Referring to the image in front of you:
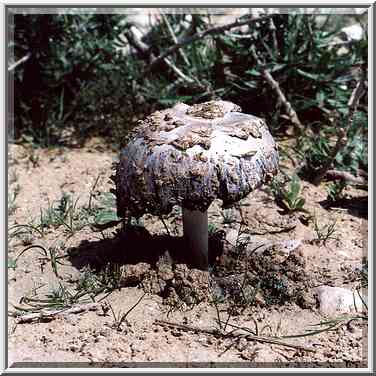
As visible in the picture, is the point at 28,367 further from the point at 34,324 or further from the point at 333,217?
the point at 333,217

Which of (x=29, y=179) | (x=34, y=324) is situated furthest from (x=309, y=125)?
(x=34, y=324)

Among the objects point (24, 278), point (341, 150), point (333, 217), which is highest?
point (341, 150)

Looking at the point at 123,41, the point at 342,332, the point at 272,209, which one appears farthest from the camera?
the point at 123,41

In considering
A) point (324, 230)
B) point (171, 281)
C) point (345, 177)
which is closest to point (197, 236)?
point (171, 281)

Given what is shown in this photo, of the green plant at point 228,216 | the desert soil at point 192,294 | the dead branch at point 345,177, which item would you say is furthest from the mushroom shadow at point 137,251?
the dead branch at point 345,177

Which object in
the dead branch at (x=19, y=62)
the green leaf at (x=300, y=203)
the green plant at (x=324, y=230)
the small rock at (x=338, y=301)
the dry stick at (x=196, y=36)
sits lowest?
the small rock at (x=338, y=301)

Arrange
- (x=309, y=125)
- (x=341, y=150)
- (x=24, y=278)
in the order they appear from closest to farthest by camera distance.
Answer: (x=24, y=278), (x=341, y=150), (x=309, y=125)

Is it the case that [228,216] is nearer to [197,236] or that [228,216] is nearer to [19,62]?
[197,236]

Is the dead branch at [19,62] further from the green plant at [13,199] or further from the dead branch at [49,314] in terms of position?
the dead branch at [49,314]
